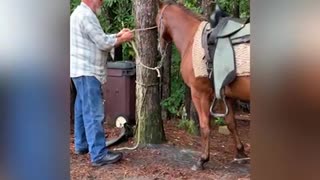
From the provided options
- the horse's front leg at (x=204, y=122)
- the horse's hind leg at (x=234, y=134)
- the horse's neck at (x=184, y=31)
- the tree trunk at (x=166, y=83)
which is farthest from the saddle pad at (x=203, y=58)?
the tree trunk at (x=166, y=83)

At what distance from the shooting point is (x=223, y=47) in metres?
3.75

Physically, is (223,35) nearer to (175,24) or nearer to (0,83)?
(175,24)

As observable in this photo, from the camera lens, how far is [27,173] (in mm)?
1148

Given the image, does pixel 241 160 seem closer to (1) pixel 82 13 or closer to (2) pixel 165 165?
(2) pixel 165 165

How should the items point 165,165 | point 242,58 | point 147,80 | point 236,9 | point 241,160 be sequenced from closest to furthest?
1. point 242,58
2. point 165,165
3. point 241,160
4. point 147,80
5. point 236,9

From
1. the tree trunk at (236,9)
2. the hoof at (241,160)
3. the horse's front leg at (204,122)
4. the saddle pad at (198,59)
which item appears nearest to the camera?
the saddle pad at (198,59)

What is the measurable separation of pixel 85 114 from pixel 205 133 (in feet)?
3.36

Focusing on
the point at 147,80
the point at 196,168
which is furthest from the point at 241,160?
the point at 147,80

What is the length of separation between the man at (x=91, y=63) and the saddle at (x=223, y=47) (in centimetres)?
67

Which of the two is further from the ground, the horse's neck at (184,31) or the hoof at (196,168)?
the horse's neck at (184,31)

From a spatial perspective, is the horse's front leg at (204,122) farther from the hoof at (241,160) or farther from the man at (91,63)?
the man at (91,63)

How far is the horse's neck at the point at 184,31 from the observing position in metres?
4.23

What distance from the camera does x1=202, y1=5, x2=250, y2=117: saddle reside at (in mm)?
3689

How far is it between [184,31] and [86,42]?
944 millimetres
